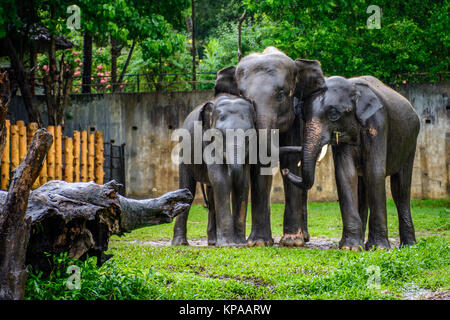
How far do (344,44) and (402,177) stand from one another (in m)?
11.3

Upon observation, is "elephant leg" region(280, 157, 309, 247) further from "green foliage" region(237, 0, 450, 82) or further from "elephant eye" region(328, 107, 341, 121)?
"green foliage" region(237, 0, 450, 82)

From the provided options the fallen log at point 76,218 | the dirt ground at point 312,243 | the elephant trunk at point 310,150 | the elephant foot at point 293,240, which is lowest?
the dirt ground at point 312,243

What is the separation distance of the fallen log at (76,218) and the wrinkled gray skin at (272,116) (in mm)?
3788

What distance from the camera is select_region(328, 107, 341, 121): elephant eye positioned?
30.3ft

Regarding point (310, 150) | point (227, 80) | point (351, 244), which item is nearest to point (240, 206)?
point (310, 150)

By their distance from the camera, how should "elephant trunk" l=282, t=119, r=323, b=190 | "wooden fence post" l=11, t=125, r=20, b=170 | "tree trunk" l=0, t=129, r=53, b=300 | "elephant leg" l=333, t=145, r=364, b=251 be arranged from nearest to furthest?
1. "tree trunk" l=0, t=129, r=53, b=300
2. "elephant leg" l=333, t=145, r=364, b=251
3. "elephant trunk" l=282, t=119, r=323, b=190
4. "wooden fence post" l=11, t=125, r=20, b=170

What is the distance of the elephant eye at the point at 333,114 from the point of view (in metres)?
9.25

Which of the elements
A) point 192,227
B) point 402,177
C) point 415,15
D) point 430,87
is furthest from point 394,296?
point 415,15

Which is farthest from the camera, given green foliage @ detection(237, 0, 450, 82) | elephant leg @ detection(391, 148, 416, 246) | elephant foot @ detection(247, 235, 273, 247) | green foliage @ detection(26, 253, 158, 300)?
green foliage @ detection(237, 0, 450, 82)

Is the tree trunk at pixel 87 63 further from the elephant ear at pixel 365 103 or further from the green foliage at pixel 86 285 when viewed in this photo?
the green foliage at pixel 86 285

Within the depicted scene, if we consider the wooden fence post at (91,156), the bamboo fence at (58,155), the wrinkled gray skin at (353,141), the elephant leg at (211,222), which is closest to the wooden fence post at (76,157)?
the bamboo fence at (58,155)

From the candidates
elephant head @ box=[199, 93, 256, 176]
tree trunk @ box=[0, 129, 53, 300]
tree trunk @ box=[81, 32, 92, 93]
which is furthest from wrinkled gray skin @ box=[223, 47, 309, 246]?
tree trunk @ box=[81, 32, 92, 93]

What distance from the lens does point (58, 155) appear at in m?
15.2

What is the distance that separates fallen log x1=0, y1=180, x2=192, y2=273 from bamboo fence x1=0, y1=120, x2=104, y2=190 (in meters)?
8.53
